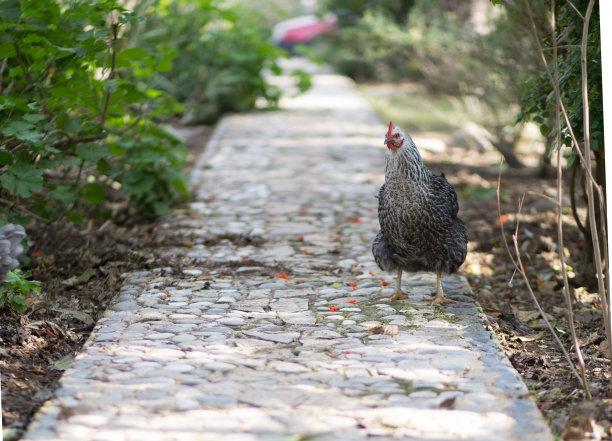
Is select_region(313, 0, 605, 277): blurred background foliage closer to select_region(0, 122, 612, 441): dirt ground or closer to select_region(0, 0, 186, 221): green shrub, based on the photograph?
select_region(0, 122, 612, 441): dirt ground

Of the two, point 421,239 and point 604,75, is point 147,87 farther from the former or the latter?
point 604,75

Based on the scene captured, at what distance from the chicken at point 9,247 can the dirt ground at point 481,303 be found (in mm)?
359

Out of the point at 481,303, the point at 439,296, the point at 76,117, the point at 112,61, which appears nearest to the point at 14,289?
the point at 112,61

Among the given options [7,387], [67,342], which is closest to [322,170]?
[67,342]

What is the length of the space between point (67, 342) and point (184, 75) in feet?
31.2

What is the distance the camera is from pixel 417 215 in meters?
4.96

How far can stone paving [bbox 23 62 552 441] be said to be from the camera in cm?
330

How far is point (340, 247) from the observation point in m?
6.62

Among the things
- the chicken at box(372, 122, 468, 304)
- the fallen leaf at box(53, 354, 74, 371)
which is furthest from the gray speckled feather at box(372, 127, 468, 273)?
the fallen leaf at box(53, 354, 74, 371)

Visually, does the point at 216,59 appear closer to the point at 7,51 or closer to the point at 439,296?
the point at 7,51

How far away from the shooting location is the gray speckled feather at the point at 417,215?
4.96m

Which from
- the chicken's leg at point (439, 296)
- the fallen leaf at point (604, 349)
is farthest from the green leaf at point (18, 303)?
the fallen leaf at point (604, 349)

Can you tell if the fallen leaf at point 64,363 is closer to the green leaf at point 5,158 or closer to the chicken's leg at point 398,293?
the green leaf at point 5,158

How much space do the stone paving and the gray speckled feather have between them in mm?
336
